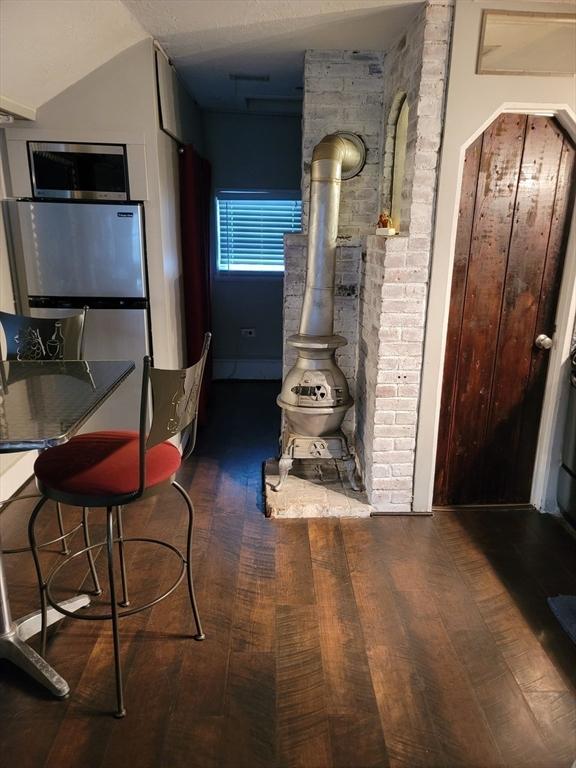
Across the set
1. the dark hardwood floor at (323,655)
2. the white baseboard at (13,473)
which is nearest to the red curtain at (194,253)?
the white baseboard at (13,473)

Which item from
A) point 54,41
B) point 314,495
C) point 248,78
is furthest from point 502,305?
point 54,41

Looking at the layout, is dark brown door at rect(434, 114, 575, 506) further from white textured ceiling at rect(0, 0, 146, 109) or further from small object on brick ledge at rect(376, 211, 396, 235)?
white textured ceiling at rect(0, 0, 146, 109)

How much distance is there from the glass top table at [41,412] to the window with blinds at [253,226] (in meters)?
3.11

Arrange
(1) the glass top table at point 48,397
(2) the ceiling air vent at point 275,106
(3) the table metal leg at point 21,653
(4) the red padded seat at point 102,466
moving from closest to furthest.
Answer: (1) the glass top table at point 48,397
(4) the red padded seat at point 102,466
(3) the table metal leg at point 21,653
(2) the ceiling air vent at point 275,106

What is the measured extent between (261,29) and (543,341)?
2.04 m

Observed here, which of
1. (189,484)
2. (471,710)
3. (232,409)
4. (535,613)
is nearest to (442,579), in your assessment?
(535,613)

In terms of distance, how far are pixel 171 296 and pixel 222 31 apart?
55.2 inches

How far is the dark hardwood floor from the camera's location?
158cm

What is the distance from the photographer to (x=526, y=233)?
8.50 ft

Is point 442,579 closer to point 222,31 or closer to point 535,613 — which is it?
point 535,613

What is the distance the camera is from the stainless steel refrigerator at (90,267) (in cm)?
292

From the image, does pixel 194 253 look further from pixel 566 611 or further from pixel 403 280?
pixel 566 611

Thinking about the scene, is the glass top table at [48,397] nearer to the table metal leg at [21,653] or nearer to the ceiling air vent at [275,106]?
the table metal leg at [21,653]

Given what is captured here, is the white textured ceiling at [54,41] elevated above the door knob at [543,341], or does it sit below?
above
